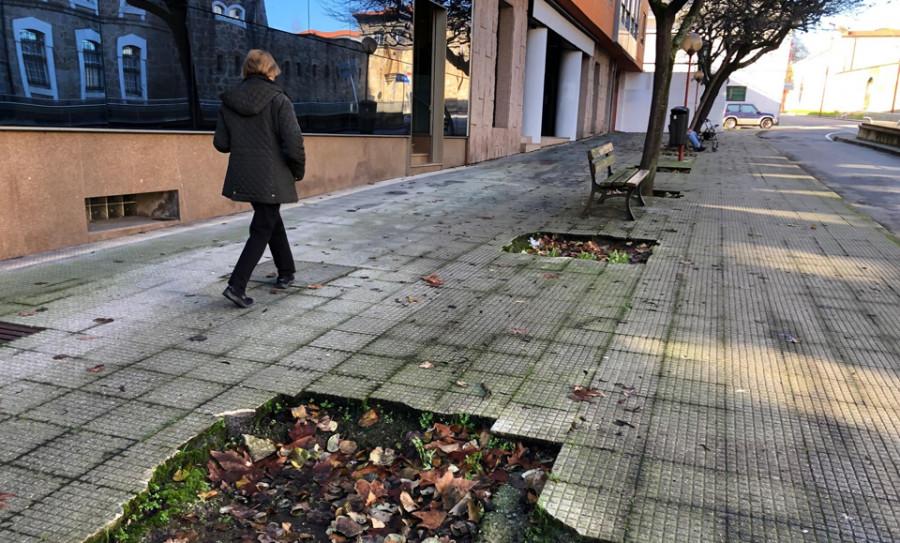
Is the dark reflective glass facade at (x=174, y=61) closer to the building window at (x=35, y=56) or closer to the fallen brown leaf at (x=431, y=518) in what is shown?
the building window at (x=35, y=56)

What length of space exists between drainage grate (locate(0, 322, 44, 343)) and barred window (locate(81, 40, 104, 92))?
3.23 meters

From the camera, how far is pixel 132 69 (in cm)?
724

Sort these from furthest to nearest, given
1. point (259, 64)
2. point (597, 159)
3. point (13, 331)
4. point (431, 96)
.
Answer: point (431, 96)
point (597, 159)
point (259, 64)
point (13, 331)

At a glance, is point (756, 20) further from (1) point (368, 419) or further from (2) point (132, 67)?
(1) point (368, 419)

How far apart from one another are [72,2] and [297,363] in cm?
493

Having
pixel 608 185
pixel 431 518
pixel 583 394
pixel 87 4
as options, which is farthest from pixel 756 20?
pixel 431 518

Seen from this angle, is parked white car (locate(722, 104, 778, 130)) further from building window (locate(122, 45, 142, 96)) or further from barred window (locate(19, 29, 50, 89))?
barred window (locate(19, 29, 50, 89))

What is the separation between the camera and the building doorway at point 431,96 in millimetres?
14680

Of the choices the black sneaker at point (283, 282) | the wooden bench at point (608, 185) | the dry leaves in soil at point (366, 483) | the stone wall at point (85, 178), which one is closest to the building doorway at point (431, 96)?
the wooden bench at point (608, 185)

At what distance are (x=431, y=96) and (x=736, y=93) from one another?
138 feet

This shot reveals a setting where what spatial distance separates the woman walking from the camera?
15.6 ft

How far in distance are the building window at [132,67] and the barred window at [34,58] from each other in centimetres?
87

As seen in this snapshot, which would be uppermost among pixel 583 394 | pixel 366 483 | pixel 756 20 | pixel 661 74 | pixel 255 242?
pixel 756 20

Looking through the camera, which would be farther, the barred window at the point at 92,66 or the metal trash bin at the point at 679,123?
the metal trash bin at the point at 679,123
